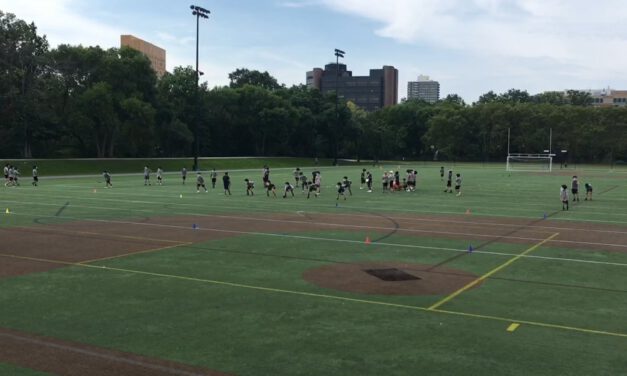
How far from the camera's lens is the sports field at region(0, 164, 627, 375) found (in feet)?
26.2

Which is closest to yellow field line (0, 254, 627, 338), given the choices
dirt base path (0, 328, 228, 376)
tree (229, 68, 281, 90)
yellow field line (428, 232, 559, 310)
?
yellow field line (428, 232, 559, 310)

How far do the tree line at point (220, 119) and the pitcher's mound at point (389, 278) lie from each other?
56.5 meters

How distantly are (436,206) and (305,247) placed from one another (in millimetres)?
14109

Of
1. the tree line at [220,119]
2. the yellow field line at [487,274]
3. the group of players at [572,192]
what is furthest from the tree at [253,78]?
the yellow field line at [487,274]

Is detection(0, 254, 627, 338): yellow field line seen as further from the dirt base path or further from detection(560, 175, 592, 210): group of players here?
detection(560, 175, 592, 210): group of players

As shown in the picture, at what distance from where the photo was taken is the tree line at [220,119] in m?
68.0

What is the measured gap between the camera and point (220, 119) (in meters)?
97.4

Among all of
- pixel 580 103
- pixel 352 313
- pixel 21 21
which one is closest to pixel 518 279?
pixel 352 313

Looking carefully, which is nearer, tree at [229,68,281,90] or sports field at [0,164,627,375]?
sports field at [0,164,627,375]

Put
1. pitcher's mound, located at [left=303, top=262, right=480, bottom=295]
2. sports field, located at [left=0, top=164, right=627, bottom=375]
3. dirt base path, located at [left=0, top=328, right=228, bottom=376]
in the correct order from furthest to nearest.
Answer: pitcher's mound, located at [left=303, top=262, right=480, bottom=295] → sports field, located at [left=0, top=164, right=627, bottom=375] → dirt base path, located at [left=0, top=328, right=228, bottom=376]

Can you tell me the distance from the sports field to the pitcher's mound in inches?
2.4

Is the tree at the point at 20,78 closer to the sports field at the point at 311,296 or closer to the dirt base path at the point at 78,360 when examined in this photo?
the sports field at the point at 311,296

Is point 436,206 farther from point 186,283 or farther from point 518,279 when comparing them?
point 186,283

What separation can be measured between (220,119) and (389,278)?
286 feet
